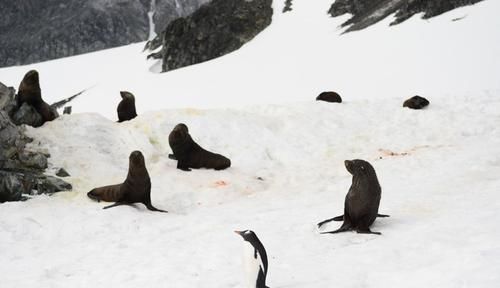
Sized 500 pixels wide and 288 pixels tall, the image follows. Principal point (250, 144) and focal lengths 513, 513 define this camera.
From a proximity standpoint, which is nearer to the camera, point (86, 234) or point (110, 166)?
point (86, 234)

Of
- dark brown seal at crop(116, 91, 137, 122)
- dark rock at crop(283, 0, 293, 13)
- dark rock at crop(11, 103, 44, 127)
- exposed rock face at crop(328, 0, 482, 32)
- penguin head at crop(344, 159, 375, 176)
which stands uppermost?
dark rock at crop(283, 0, 293, 13)

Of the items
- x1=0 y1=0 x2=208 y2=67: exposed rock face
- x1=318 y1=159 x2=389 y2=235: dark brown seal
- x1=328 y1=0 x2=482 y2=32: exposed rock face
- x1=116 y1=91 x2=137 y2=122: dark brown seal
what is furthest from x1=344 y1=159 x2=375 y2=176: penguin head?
x1=0 y1=0 x2=208 y2=67: exposed rock face

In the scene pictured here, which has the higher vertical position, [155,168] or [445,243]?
[445,243]

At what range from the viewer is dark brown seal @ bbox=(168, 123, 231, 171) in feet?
43.8

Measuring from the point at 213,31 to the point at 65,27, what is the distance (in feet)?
207

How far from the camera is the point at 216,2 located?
2131 inches

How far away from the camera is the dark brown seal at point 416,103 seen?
17.6m

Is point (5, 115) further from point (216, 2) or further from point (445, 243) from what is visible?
point (216, 2)

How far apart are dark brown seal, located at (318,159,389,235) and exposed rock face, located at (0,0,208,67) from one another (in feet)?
334

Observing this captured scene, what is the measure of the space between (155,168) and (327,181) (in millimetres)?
4357

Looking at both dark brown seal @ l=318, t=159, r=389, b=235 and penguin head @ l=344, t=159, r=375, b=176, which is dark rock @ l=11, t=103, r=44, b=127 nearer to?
dark brown seal @ l=318, t=159, r=389, b=235

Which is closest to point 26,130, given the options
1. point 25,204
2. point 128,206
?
point 25,204

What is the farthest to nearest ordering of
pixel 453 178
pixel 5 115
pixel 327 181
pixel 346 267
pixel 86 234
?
1. pixel 327 181
2. pixel 5 115
3. pixel 453 178
4. pixel 86 234
5. pixel 346 267

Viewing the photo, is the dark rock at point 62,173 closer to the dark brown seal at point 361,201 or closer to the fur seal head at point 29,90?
the fur seal head at point 29,90
